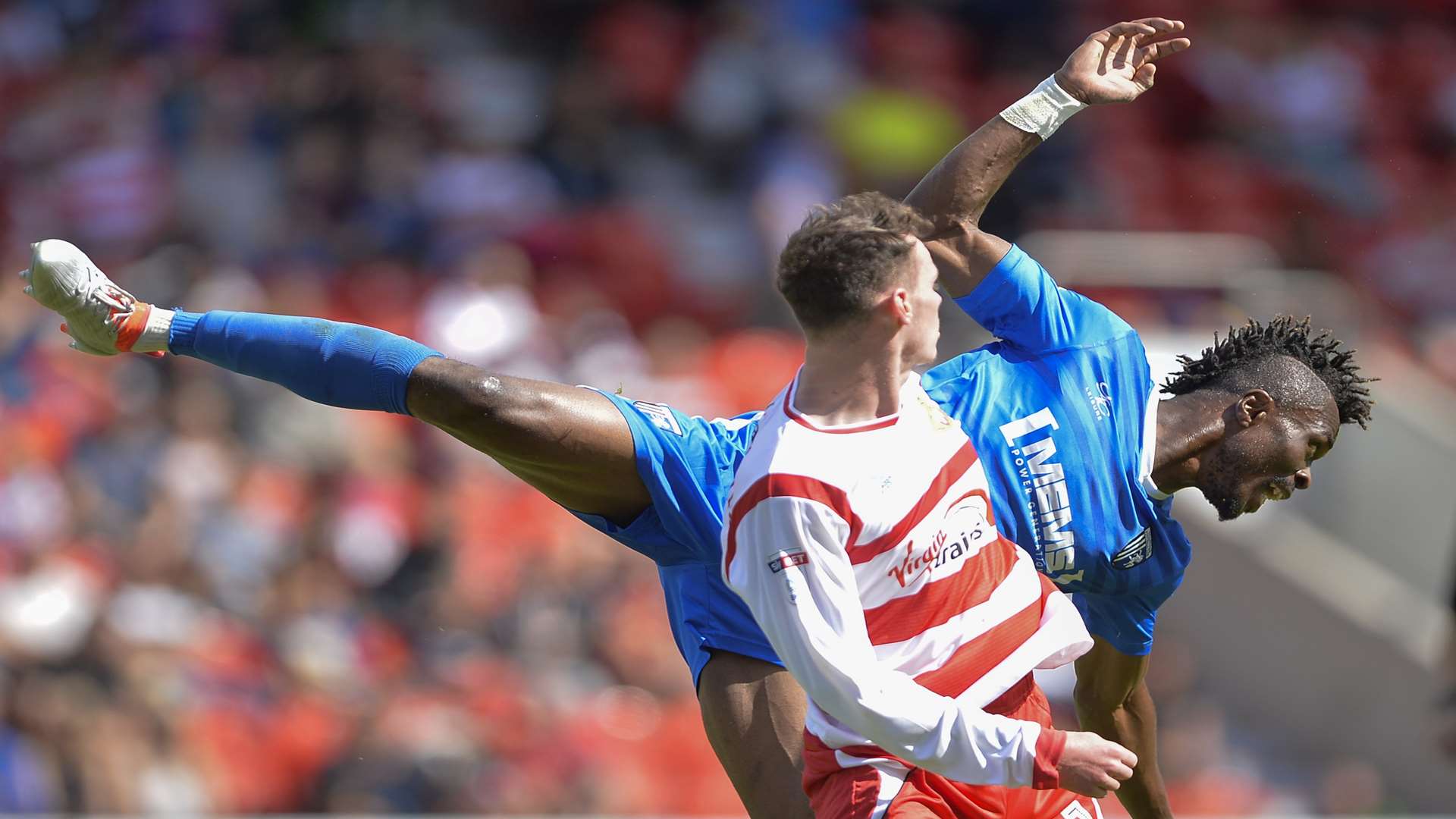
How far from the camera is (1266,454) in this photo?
164 inches

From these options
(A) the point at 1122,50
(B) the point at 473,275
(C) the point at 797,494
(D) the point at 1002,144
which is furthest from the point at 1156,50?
(B) the point at 473,275

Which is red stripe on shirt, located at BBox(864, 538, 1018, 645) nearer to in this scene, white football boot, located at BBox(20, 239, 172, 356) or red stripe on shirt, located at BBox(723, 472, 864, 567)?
red stripe on shirt, located at BBox(723, 472, 864, 567)

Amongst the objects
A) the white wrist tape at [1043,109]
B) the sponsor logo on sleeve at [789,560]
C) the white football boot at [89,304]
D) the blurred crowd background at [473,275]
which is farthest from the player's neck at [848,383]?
the blurred crowd background at [473,275]

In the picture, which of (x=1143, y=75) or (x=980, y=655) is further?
(x=1143, y=75)

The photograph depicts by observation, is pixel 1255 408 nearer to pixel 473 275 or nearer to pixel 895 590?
pixel 895 590

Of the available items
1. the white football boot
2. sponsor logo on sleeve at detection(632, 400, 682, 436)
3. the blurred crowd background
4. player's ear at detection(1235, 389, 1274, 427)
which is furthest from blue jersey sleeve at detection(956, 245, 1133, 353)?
the blurred crowd background

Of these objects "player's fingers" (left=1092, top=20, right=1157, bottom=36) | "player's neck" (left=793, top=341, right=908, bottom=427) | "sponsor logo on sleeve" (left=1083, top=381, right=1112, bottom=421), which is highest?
"player's fingers" (left=1092, top=20, right=1157, bottom=36)

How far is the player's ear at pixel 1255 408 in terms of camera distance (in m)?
4.20

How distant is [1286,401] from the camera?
4.22 metres

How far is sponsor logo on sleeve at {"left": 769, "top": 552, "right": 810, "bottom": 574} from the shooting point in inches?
126

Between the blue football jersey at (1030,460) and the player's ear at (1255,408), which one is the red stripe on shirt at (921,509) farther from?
the player's ear at (1255,408)

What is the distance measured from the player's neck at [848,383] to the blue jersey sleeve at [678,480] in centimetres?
94

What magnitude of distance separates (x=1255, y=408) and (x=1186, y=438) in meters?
0.18

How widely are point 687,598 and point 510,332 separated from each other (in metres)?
5.71
